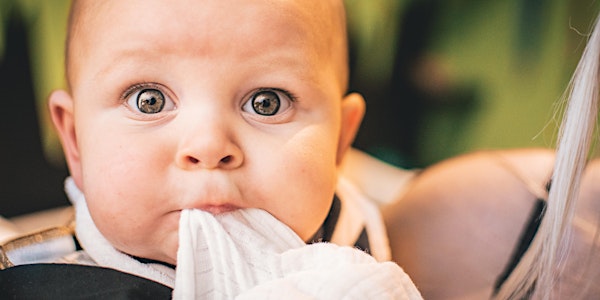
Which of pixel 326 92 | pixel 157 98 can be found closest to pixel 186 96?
pixel 157 98

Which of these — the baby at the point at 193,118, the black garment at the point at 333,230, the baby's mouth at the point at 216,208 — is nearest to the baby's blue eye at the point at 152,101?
the baby at the point at 193,118

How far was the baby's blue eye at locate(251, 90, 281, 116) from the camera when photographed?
65 centimetres

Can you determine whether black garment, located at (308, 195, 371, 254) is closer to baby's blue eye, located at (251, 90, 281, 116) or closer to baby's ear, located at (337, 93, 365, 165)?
baby's ear, located at (337, 93, 365, 165)

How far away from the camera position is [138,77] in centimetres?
62

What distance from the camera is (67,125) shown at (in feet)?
2.50

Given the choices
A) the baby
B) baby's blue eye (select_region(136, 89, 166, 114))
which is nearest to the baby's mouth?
the baby

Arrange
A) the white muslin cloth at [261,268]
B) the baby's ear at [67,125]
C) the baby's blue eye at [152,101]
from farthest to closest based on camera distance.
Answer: the baby's ear at [67,125], the baby's blue eye at [152,101], the white muslin cloth at [261,268]

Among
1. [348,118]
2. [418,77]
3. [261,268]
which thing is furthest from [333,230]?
[418,77]

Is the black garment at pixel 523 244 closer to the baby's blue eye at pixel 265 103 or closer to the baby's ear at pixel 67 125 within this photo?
the baby's blue eye at pixel 265 103

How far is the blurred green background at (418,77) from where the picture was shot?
97 centimetres

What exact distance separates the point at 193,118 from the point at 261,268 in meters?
0.14

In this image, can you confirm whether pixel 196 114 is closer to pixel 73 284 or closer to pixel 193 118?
pixel 193 118

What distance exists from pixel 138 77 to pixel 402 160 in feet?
2.11

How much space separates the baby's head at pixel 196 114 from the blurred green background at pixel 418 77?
0.34m
